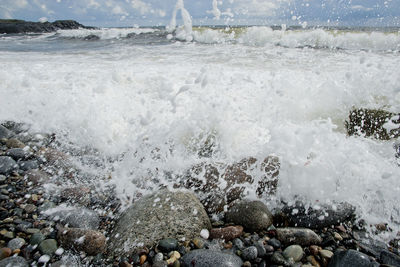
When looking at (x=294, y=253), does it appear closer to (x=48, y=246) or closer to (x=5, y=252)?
(x=48, y=246)

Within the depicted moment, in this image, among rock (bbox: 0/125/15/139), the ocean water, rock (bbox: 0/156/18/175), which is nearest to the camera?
the ocean water

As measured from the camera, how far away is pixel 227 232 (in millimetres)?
2080

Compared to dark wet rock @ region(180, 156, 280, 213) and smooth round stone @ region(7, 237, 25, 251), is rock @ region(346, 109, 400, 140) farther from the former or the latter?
smooth round stone @ region(7, 237, 25, 251)

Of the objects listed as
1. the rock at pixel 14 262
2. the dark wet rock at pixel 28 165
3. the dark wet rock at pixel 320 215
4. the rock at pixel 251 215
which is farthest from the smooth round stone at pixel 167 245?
the dark wet rock at pixel 28 165

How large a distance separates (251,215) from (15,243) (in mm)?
1855

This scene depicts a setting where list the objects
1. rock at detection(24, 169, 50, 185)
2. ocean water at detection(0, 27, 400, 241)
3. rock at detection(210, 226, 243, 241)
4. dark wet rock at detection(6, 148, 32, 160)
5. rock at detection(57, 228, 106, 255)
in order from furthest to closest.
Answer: dark wet rock at detection(6, 148, 32, 160) < rock at detection(24, 169, 50, 185) < ocean water at detection(0, 27, 400, 241) < rock at detection(210, 226, 243, 241) < rock at detection(57, 228, 106, 255)

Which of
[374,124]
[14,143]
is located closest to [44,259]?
[14,143]

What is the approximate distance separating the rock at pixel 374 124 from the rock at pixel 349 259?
2222 mm

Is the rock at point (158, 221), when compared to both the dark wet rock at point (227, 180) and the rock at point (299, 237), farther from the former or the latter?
the rock at point (299, 237)

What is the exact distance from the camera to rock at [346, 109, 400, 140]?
334 centimetres

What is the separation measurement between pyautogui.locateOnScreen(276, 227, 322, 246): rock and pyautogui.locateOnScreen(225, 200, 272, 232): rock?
0.51 feet

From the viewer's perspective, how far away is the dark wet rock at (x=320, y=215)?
2.14 meters

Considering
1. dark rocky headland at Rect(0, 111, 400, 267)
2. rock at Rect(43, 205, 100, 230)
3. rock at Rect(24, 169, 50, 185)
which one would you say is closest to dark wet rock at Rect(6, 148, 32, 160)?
dark rocky headland at Rect(0, 111, 400, 267)

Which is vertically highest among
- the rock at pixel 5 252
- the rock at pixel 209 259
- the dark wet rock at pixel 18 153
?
the dark wet rock at pixel 18 153
